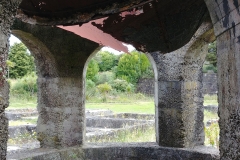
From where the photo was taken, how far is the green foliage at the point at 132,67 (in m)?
30.5

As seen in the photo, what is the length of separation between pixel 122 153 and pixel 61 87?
4.88ft

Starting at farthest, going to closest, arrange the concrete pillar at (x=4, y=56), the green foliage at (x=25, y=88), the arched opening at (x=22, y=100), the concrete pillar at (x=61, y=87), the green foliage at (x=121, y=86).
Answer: the green foliage at (x=121, y=86) < the green foliage at (x=25, y=88) < the arched opening at (x=22, y=100) < the concrete pillar at (x=61, y=87) < the concrete pillar at (x=4, y=56)

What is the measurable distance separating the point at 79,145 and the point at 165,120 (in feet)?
4.94

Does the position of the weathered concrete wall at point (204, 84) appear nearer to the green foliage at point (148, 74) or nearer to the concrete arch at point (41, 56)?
the green foliage at point (148, 74)

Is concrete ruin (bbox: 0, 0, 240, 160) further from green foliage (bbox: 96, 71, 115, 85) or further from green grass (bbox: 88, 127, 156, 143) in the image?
green foliage (bbox: 96, 71, 115, 85)

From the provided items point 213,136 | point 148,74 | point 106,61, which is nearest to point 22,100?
A: point 148,74

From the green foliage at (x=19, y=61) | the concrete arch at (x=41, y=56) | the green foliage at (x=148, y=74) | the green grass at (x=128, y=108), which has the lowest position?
the green grass at (x=128, y=108)

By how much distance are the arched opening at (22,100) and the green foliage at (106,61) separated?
24.7 feet

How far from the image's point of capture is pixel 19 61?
29.2 m

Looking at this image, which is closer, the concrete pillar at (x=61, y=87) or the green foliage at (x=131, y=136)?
the concrete pillar at (x=61, y=87)

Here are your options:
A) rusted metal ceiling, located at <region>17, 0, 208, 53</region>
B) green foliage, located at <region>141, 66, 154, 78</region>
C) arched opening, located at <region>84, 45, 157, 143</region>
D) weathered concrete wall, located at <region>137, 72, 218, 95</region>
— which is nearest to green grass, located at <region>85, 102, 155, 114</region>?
arched opening, located at <region>84, 45, 157, 143</region>

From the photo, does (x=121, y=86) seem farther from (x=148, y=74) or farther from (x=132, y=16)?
(x=132, y=16)

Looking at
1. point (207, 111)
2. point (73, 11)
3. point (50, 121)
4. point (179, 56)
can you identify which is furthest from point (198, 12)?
point (207, 111)

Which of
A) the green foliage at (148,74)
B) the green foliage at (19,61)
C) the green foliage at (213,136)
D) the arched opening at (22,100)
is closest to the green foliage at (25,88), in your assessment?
the arched opening at (22,100)
